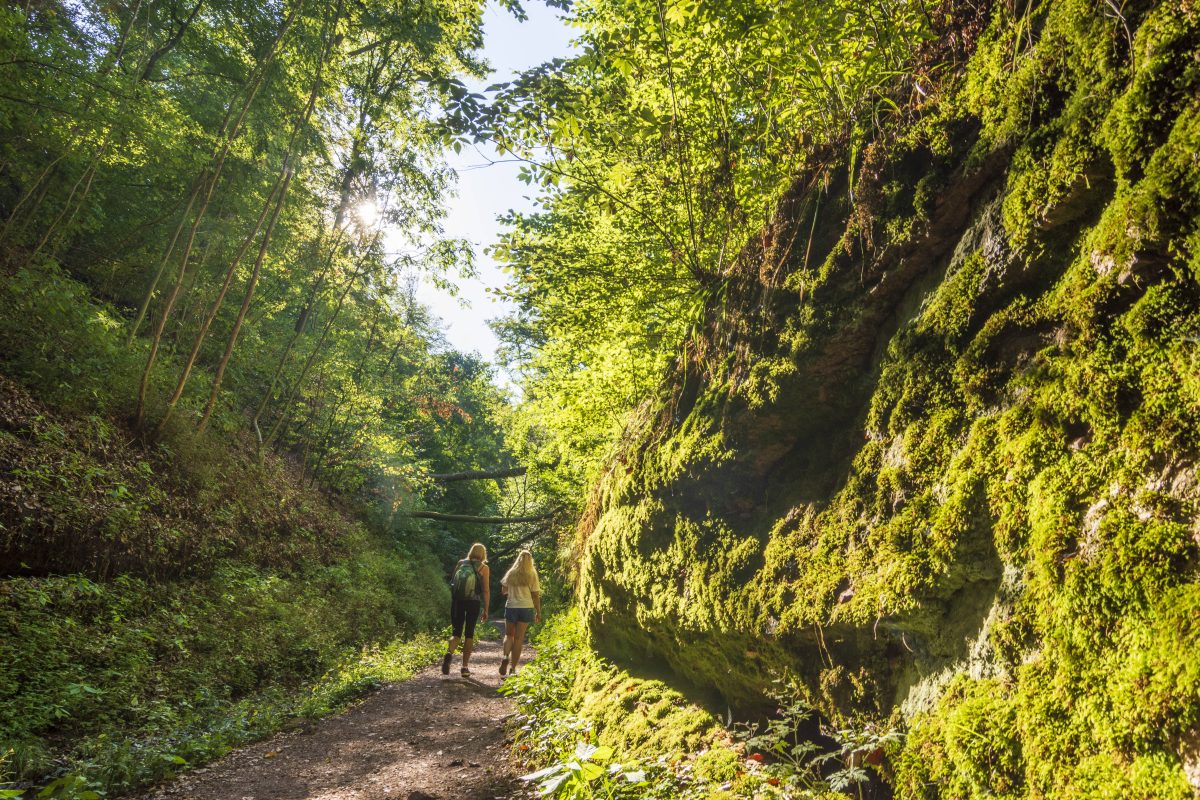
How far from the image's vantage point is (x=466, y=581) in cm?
874

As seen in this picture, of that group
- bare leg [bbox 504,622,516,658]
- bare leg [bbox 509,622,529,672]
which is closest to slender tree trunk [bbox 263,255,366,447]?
bare leg [bbox 504,622,516,658]

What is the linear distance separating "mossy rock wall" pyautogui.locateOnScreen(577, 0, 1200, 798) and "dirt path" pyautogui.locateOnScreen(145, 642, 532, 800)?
244 centimetres

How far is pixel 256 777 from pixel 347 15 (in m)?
11.3

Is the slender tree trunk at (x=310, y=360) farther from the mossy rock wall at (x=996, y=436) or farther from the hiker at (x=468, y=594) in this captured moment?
the mossy rock wall at (x=996, y=436)

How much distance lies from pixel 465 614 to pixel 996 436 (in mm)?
8425

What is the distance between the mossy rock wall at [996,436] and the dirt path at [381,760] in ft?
8.01

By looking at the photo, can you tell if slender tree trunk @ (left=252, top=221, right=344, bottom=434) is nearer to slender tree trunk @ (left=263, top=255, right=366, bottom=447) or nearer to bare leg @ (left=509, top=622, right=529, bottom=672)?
slender tree trunk @ (left=263, top=255, right=366, bottom=447)

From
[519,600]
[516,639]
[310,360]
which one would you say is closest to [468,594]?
[519,600]

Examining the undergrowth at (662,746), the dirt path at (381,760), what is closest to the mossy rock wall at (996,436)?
the undergrowth at (662,746)

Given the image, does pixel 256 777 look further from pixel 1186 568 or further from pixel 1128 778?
pixel 1186 568

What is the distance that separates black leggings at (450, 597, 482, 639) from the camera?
8914 millimetres

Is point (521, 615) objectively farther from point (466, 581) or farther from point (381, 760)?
point (381, 760)

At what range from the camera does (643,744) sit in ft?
13.1

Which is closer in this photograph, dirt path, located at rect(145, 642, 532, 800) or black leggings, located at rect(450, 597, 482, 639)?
dirt path, located at rect(145, 642, 532, 800)
